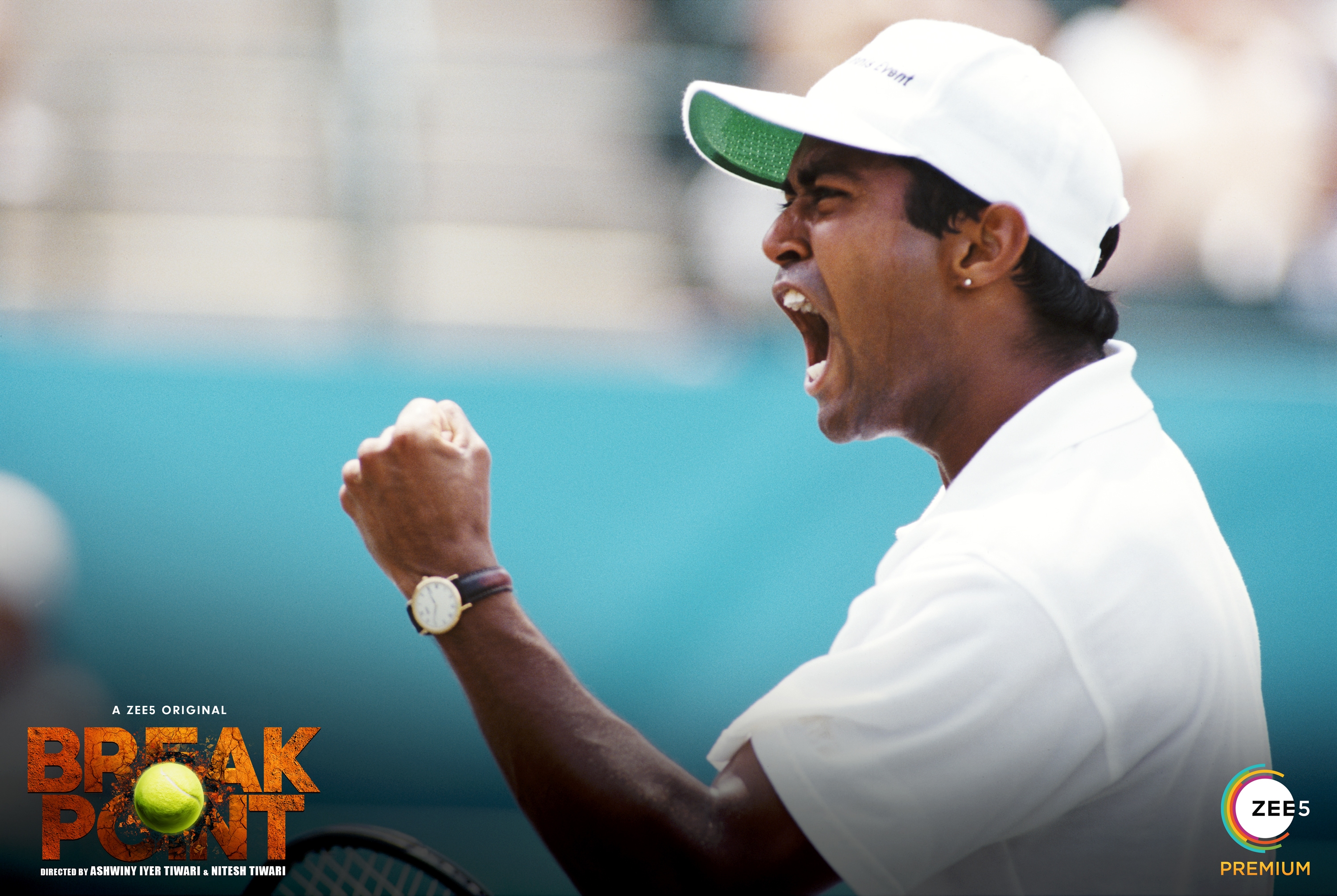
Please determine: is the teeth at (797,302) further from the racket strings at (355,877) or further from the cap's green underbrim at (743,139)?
the racket strings at (355,877)

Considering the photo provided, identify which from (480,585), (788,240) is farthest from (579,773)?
(788,240)

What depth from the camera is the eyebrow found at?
132cm

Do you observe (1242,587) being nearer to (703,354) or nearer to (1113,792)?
(1113,792)

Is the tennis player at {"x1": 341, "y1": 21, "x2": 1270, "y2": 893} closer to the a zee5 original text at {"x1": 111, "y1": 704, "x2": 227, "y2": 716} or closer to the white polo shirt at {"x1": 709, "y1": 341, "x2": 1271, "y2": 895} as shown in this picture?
the white polo shirt at {"x1": 709, "y1": 341, "x2": 1271, "y2": 895}

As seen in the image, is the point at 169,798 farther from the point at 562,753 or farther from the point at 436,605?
the point at 562,753

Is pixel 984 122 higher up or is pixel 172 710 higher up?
pixel 172 710

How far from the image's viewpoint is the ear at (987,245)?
125 cm

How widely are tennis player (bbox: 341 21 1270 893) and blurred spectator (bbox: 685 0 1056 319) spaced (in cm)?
129

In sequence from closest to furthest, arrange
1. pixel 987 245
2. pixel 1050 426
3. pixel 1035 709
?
pixel 1035 709 → pixel 1050 426 → pixel 987 245

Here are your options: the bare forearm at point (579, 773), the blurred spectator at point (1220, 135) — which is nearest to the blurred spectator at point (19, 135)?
the bare forearm at point (579, 773)

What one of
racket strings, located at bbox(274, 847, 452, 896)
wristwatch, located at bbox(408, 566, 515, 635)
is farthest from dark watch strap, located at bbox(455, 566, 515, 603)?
racket strings, located at bbox(274, 847, 452, 896)

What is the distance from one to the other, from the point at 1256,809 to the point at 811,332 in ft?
2.43

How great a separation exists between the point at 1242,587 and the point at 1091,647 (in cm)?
30

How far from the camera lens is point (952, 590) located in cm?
98
